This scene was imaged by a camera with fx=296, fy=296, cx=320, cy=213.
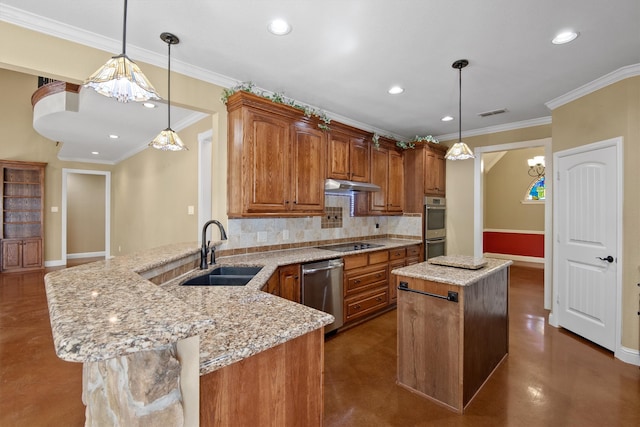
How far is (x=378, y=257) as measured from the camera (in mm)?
3840

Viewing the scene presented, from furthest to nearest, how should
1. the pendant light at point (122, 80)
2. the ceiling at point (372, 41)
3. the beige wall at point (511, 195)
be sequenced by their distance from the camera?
the beige wall at point (511, 195) → the ceiling at point (372, 41) → the pendant light at point (122, 80)

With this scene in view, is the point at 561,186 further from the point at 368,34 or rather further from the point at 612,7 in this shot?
the point at 368,34

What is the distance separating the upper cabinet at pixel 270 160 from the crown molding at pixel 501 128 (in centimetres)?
282

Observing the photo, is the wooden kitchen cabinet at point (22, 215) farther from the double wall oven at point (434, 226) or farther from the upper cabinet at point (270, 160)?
the double wall oven at point (434, 226)

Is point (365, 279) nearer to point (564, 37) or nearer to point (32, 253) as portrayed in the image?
point (564, 37)

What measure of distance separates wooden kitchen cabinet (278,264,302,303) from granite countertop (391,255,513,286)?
102 centimetres

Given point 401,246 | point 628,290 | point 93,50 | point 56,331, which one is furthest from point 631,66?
point 93,50

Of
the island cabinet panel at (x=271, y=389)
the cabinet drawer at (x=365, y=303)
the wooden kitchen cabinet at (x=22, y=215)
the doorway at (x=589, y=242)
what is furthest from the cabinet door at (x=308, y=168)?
the wooden kitchen cabinet at (x=22, y=215)

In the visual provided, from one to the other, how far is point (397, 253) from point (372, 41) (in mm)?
2742

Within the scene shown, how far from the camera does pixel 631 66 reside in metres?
2.71

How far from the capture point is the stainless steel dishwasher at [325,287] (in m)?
2.99

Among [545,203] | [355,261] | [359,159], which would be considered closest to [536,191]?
[545,203]

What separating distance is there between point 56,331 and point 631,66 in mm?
4307


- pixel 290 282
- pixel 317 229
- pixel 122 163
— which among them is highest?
pixel 122 163
